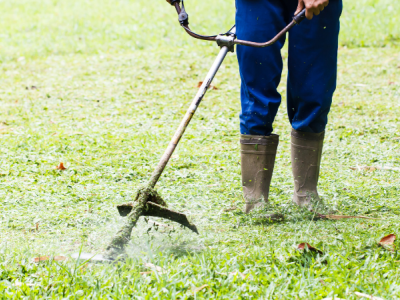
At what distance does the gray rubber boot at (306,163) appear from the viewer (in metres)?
2.60

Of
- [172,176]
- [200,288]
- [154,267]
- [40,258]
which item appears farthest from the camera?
[172,176]

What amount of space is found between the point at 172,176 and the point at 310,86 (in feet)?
3.81

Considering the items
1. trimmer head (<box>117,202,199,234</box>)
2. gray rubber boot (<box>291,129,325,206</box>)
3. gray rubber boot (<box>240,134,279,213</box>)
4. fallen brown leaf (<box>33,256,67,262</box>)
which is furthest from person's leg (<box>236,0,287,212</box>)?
fallen brown leaf (<box>33,256,67,262</box>)

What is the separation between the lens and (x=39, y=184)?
308 centimetres

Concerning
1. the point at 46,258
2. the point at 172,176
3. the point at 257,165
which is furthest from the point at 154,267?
the point at 172,176

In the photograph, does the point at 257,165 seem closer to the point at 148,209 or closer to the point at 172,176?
the point at 148,209

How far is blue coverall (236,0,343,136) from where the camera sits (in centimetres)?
236

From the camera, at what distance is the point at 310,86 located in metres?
2.42

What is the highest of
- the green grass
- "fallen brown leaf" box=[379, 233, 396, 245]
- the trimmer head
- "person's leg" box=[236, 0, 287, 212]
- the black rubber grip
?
the black rubber grip

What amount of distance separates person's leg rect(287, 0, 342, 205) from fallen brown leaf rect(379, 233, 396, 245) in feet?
1.81

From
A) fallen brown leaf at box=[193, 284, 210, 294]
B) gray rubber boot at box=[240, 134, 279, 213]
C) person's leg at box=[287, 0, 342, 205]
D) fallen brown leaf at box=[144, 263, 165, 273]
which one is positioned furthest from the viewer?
gray rubber boot at box=[240, 134, 279, 213]

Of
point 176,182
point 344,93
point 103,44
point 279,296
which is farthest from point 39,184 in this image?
point 103,44

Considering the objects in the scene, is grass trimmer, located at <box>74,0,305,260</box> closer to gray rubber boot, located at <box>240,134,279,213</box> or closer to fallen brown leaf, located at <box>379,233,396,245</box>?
gray rubber boot, located at <box>240,134,279,213</box>

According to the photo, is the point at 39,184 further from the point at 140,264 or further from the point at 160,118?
the point at 160,118
